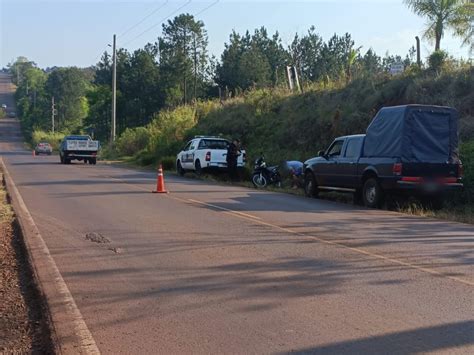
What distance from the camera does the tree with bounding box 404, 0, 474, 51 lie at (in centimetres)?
2872

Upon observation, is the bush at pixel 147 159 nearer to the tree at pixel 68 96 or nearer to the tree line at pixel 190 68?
the tree line at pixel 190 68

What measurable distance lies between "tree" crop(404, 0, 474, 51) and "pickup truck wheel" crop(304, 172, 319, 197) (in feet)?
40.9

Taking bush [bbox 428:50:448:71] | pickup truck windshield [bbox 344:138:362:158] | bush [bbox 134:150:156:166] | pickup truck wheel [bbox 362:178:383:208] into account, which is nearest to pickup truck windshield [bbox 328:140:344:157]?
pickup truck windshield [bbox 344:138:362:158]

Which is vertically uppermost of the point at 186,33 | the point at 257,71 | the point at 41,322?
the point at 186,33

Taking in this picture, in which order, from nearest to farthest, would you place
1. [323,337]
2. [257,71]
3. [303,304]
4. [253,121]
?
[323,337], [303,304], [253,121], [257,71]

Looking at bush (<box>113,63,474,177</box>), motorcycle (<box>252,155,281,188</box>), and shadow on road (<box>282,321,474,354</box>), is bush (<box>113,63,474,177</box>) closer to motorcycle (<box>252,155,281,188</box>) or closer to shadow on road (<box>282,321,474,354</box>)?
motorcycle (<box>252,155,281,188</box>)

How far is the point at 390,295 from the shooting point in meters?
6.98

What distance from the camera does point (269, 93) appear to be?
37.5 meters

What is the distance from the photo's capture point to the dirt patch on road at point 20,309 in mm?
5594

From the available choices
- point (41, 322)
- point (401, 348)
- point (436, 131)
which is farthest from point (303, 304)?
point (436, 131)

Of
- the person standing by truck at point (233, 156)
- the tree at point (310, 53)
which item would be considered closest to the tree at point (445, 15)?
the person standing by truck at point (233, 156)

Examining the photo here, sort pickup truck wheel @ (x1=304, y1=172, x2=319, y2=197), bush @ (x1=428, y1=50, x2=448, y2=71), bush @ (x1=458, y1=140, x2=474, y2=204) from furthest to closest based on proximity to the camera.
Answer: bush @ (x1=428, y1=50, x2=448, y2=71)
pickup truck wheel @ (x1=304, y1=172, x2=319, y2=197)
bush @ (x1=458, y1=140, x2=474, y2=204)

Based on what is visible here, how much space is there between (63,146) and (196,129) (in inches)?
350

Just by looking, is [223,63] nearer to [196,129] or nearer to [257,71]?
[257,71]
